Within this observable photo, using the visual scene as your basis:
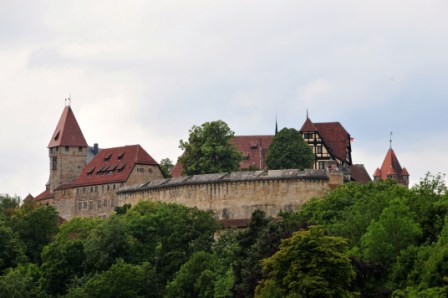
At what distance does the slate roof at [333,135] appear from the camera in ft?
398

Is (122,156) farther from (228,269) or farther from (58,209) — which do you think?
(228,269)

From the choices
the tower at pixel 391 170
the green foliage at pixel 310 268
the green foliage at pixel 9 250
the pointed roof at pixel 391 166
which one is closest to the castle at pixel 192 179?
the tower at pixel 391 170

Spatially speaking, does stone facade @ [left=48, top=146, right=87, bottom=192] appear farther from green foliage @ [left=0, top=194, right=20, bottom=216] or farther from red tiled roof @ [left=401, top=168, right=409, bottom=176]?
red tiled roof @ [left=401, top=168, right=409, bottom=176]

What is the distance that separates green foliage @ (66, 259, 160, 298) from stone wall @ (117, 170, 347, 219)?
17.9 metres

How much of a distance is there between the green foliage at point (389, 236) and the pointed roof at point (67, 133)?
2631 inches

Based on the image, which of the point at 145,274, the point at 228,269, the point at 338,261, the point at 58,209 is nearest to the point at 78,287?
the point at 145,274

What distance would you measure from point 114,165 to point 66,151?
12253mm

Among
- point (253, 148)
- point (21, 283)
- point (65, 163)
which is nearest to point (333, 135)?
point (253, 148)

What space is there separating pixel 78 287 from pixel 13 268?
437 inches

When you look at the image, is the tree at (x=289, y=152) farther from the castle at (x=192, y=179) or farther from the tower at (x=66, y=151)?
the tower at (x=66, y=151)

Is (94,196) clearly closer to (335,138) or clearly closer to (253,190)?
(335,138)

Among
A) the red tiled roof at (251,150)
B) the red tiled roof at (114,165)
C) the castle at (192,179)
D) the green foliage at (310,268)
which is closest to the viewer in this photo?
the green foliage at (310,268)

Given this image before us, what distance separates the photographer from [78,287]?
272 feet

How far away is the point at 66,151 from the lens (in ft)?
438
